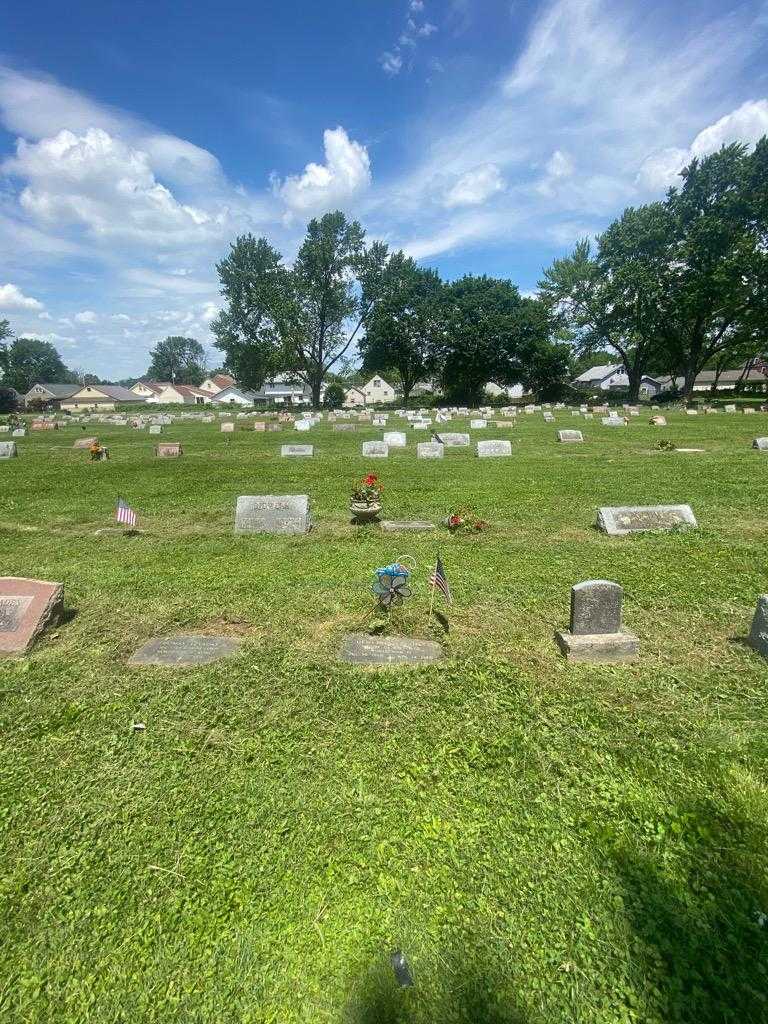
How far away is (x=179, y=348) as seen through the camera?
14950cm

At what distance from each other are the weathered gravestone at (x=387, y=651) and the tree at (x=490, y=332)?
174 ft

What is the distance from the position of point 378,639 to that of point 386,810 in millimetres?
2160

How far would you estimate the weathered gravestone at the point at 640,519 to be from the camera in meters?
8.55

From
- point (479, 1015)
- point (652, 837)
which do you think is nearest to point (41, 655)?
point (479, 1015)

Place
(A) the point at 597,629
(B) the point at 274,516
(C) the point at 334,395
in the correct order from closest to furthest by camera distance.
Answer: (A) the point at 597,629 → (B) the point at 274,516 → (C) the point at 334,395

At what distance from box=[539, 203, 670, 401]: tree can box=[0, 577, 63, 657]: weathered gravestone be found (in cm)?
5069

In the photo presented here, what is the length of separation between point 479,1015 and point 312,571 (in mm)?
5469

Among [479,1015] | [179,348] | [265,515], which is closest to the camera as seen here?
[479,1015]

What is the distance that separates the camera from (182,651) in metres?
5.17

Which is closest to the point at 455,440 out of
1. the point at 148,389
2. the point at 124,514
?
the point at 124,514

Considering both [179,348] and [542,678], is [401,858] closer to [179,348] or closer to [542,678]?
[542,678]

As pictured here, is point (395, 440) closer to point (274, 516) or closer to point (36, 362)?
point (274, 516)

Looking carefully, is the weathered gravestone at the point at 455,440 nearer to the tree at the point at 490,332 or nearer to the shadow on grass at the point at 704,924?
the shadow on grass at the point at 704,924

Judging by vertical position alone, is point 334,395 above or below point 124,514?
above
